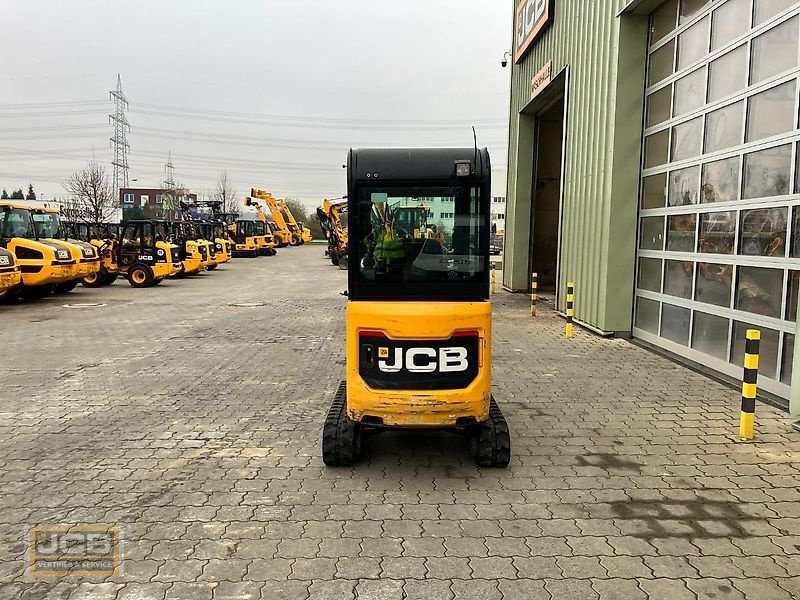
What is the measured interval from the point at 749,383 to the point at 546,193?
51.6ft

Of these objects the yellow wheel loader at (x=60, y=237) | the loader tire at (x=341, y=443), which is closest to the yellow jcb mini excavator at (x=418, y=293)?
the loader tire at (x=341, y=443)

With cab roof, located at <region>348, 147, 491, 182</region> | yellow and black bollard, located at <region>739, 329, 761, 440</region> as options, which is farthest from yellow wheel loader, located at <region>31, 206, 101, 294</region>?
yellow and black bollard, located at <region>739, 329, 761, 440</region>

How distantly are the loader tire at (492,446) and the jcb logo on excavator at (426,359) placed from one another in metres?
0.67

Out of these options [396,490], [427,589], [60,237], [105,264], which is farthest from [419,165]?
[105,264]

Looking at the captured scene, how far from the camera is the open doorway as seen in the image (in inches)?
782

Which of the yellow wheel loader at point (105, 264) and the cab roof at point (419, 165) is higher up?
the cab roof at point (419, 165)

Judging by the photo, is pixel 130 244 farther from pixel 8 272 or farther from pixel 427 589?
pixel 427 589

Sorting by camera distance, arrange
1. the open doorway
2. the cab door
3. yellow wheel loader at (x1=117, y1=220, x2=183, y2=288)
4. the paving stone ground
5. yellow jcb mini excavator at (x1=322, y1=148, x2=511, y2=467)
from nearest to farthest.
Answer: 1. the paving stone ground
2. yellow jcb mini excavator at (x1=322, y1=148, x2=511, y2=467)
3. the open doorway
4. yellow wheel loader at (x1=117, y1=220, x2=183, y2=288)
5. the cab door

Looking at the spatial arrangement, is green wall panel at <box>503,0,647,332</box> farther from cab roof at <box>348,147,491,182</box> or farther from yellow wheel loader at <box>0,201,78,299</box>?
yellow wheel loader at <box>0,201,78,299</box>

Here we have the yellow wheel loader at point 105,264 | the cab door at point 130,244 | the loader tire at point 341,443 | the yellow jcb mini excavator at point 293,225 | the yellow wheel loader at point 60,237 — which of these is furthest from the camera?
the yellow jcb mini excavator at point 293,225

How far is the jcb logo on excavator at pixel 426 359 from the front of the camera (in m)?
4.75

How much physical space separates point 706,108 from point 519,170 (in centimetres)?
1120

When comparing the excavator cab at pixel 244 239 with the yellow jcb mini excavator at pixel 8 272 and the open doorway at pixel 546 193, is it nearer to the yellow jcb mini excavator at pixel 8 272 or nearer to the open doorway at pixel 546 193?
the open doorway at pixel 546 193

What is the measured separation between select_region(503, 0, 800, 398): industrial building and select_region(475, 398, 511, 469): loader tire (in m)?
3.96
